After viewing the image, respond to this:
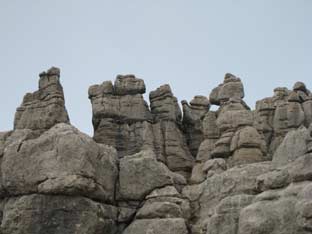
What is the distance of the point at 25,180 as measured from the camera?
839 inches

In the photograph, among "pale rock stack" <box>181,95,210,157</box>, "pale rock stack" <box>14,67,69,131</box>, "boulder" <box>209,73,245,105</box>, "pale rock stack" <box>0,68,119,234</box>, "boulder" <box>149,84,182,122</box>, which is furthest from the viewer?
"pale rock stack" <box>181,95,210,157</box>

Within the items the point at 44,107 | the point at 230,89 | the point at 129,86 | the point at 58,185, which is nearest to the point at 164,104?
the point at 129,86

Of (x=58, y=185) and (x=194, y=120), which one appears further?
(x=194, y=120)

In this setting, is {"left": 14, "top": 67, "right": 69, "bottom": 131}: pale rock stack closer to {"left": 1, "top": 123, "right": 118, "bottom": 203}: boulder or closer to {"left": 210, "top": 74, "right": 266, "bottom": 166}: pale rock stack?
{"left": 210, "top": 74, "right": 266, "bottom": 166}: pale rock stack

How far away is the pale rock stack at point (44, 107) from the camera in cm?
3766

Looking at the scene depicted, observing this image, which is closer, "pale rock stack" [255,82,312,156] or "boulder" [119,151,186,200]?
"boulder" [119,151,186,200]

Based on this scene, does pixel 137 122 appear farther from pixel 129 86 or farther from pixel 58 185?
pixel 58 185

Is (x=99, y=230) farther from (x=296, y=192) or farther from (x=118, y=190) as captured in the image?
(x=296, y=192)

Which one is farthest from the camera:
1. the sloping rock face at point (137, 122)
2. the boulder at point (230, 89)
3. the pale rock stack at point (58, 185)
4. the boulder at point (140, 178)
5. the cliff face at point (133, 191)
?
the sloping rock face at point (137, 122)

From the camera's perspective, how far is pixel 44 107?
38.8m

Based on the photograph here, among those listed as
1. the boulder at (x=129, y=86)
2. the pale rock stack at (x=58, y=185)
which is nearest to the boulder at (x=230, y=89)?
the boulder at (x=129, y=86)

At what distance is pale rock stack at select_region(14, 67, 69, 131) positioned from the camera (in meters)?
37.7

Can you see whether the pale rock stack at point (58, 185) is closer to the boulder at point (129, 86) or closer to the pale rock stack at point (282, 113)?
the pale rock stack at point (282, 113)

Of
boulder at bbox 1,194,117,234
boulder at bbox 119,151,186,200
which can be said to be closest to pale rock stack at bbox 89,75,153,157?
boulder at bbox 119,151,186,200
